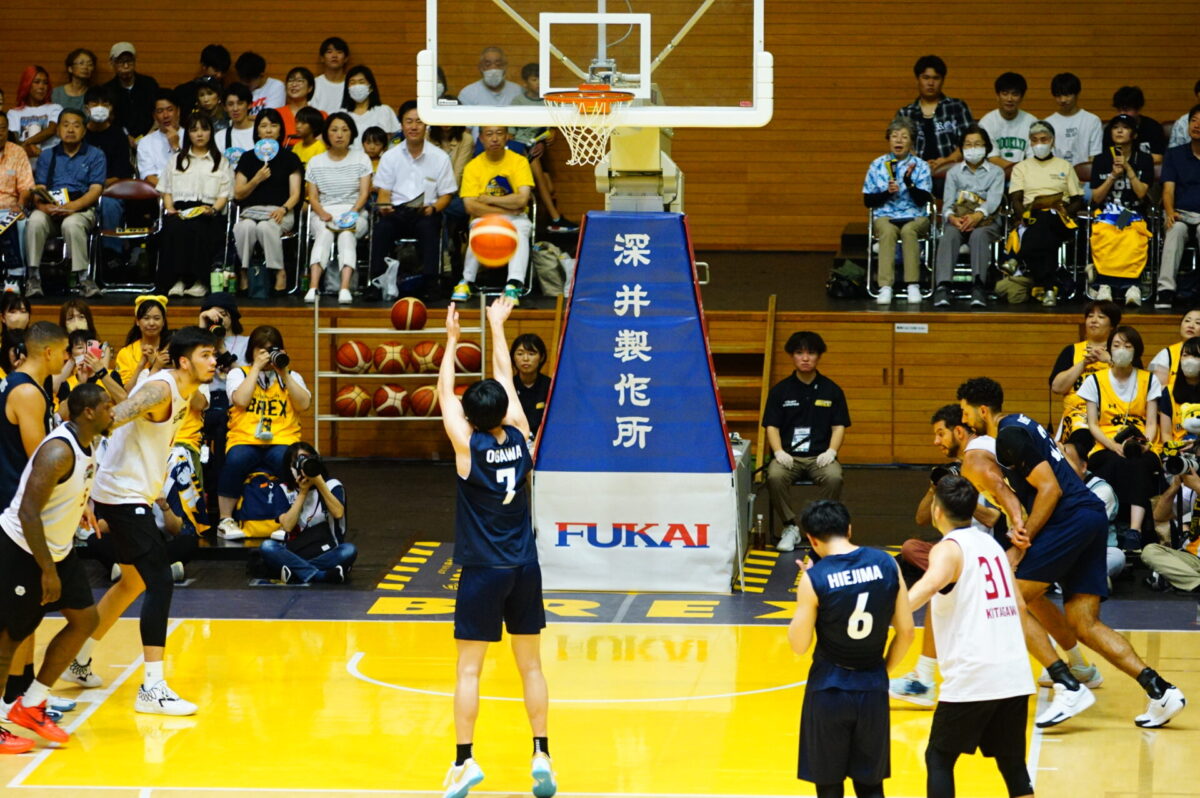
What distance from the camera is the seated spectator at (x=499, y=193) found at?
49.5 ft

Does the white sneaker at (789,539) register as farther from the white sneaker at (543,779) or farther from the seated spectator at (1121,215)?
the white sneaker at (543,779)

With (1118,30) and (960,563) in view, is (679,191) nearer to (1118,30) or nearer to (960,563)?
(960,563)

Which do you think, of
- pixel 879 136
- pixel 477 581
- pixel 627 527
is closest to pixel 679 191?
pixel 627 527

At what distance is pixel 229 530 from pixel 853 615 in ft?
21.5

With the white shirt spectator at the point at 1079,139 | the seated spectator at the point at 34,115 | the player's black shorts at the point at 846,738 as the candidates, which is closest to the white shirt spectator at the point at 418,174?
the seated spectator at the point at 34,115

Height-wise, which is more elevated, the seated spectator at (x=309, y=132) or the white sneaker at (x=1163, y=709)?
the seated spectator at (x=309, y=132)

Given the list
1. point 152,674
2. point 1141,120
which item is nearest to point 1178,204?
point 1141,120

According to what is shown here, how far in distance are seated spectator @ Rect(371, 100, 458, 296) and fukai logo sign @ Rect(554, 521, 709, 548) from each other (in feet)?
15.8

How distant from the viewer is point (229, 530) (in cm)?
1188

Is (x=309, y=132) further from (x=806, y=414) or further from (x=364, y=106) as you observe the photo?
(x=806, y=414)

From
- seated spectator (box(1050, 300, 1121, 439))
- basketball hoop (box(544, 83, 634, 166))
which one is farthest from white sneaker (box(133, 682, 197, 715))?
seated spectator (box(1050, 300, 1121, 439))

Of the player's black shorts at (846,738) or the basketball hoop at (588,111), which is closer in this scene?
the player's black shorts at (846,738)

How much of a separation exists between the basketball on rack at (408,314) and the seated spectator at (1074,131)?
20.0 feet

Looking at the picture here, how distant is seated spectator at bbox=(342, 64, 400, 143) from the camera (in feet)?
54.2
